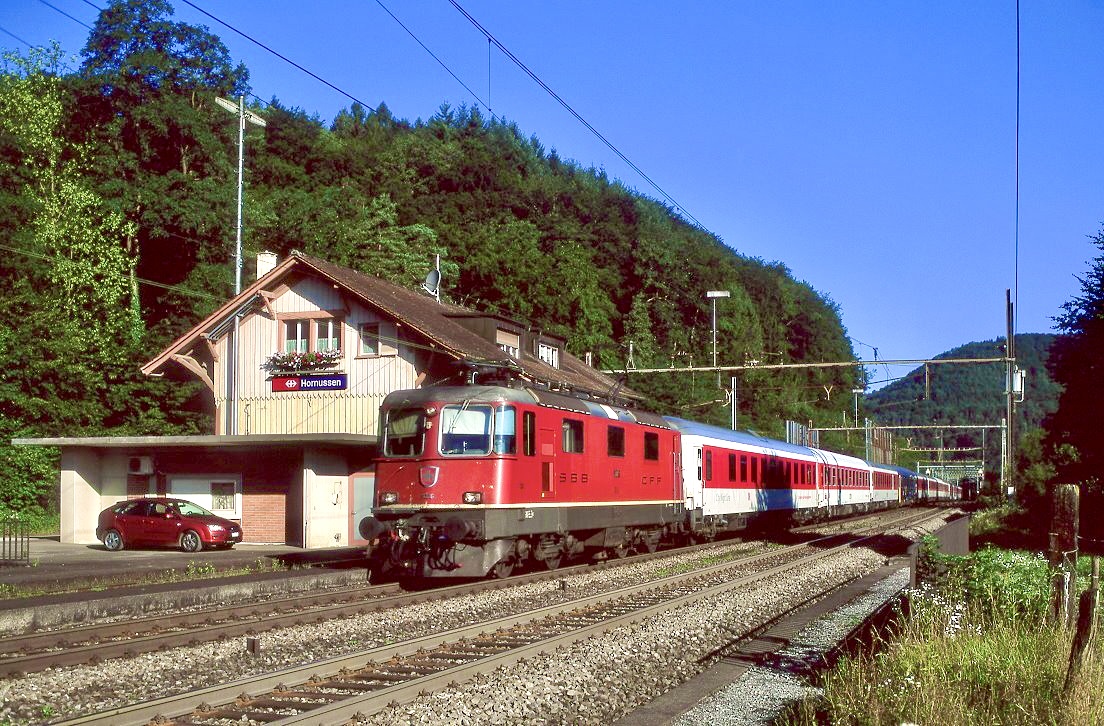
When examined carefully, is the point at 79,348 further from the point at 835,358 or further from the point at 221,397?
the point at 835,358

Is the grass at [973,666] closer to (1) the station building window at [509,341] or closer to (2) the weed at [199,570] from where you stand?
(2) the weed at [199,570]

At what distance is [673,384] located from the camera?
178 ft

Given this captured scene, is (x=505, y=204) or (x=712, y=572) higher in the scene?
(x=505, y=204)

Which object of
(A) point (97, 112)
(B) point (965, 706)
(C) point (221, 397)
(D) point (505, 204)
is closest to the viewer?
(B) point (965, 706)

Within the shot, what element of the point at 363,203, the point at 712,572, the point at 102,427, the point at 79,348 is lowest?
the point at 712,572

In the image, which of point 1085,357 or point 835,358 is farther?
point 835,358

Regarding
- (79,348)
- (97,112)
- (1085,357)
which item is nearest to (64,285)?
(79,348)

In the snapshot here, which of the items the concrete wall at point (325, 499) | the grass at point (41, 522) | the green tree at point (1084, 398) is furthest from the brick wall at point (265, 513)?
the green tree at point (1084, 398)

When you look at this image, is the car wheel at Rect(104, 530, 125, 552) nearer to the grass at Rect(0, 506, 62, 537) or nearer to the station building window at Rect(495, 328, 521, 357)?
the grass at Rect(0, 506, 62, 537)

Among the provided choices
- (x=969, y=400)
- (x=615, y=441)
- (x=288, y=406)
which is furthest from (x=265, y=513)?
(x=969, y=400)

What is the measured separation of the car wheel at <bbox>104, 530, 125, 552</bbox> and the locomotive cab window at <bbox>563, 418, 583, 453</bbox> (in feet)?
44.8

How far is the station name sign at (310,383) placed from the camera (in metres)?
30.8

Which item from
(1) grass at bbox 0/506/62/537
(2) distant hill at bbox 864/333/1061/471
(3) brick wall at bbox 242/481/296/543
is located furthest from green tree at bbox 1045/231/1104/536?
(2) distant hill at bbox 864/333/1061/471

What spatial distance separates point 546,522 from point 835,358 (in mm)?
94815
